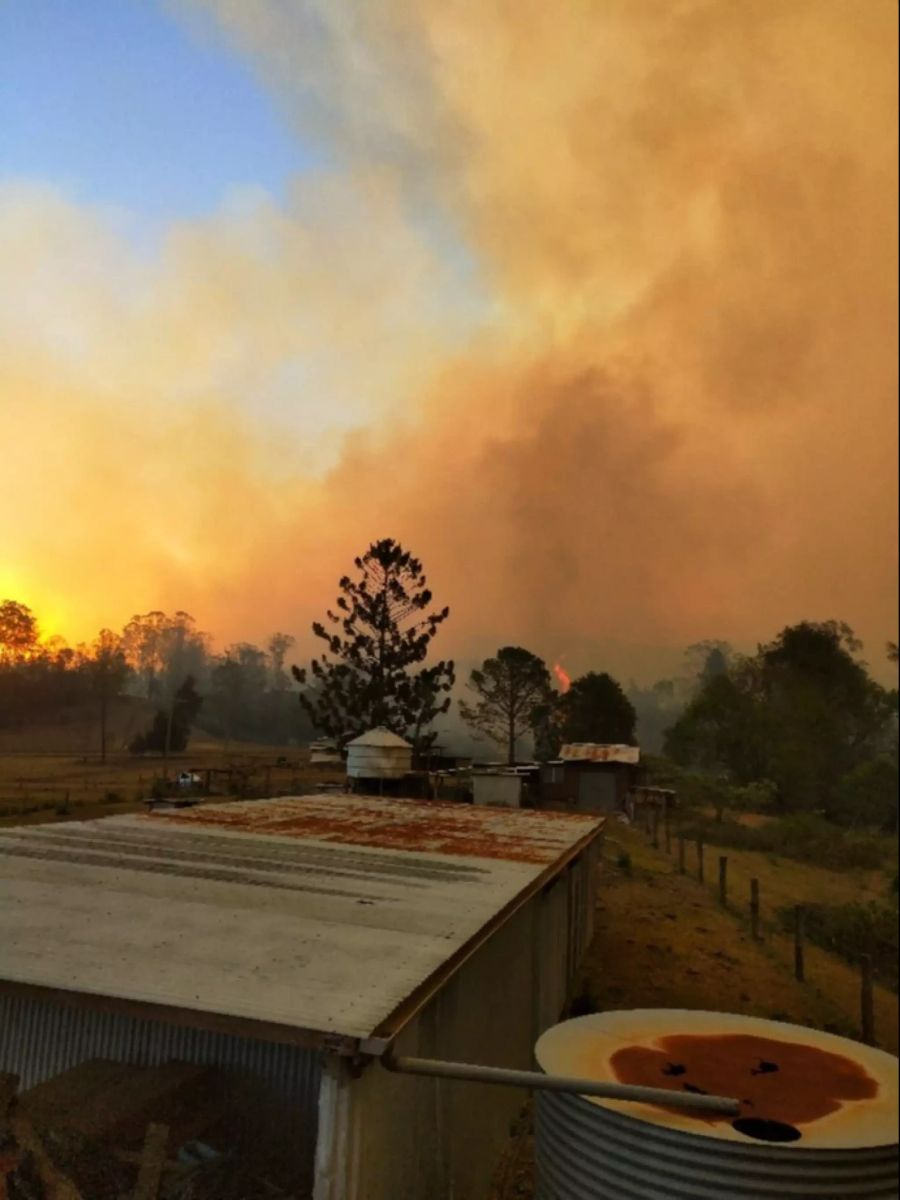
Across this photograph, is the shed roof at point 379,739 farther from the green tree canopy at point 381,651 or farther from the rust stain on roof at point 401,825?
the green tree canopy at point 381,651

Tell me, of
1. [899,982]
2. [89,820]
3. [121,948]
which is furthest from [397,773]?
[121,948]

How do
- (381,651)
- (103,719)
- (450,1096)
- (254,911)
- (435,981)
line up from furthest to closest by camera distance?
(381,651)
(103,719)
(254,911)
(450,1096)
(435,981)

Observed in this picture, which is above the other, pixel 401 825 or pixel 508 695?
pixel 508 695

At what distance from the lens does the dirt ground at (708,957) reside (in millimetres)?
11898

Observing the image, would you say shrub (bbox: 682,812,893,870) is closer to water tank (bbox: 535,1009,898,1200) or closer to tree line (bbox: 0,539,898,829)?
tree line (bbox: 0,539,898,829)

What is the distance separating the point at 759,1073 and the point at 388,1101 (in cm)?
228

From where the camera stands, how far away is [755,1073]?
4926 millimetres

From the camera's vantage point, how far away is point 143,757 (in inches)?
488

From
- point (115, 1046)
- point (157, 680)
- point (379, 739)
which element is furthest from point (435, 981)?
point (379, 739)

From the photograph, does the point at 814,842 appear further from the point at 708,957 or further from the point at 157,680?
the point at 157,680

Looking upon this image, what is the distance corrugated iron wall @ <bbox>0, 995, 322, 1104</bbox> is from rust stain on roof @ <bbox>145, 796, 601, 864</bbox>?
4192 millimetres

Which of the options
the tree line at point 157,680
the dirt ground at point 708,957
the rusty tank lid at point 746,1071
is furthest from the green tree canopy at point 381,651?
the rusty tank lid at point 746,1071

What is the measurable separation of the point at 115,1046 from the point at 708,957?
37.1ft

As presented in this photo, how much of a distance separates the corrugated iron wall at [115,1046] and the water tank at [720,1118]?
195cm
